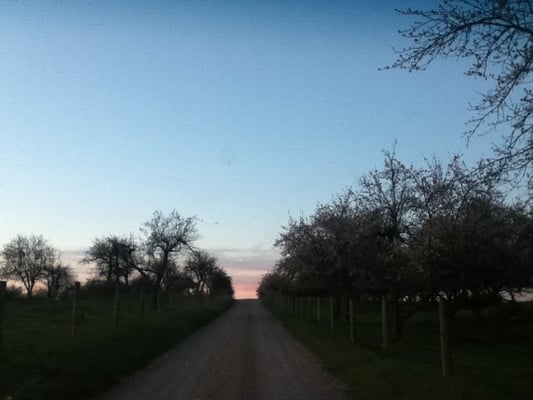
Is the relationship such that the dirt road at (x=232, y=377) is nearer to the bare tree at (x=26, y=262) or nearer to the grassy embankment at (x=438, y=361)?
the grassy embankment at (x=438, y=361)

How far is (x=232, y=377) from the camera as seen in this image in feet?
48.0

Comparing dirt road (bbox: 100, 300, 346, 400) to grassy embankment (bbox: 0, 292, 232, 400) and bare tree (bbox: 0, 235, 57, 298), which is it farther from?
bare tree (bbox: 0, 235, 57, 298)

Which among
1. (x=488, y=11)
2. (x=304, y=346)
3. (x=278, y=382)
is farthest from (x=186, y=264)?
(x=488, y=11)

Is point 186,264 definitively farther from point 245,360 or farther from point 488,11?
point 488,11

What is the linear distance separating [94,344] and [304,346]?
9.29 m

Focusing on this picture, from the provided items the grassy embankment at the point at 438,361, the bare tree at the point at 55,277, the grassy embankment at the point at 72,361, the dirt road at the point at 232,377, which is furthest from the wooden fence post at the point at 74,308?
the bare tree at the point at 55,277

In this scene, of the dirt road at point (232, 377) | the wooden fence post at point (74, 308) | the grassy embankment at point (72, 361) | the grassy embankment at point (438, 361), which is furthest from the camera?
the wooden fence post at point (74, 308)

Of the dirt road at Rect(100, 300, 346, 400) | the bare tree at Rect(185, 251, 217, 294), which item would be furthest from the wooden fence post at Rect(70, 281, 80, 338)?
the bare tree at Rect(185, 251, 217, 294)

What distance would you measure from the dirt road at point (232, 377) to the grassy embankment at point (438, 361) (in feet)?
2.57

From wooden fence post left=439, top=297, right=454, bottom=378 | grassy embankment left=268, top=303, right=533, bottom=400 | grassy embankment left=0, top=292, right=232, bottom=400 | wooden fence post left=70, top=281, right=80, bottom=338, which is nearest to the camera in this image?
grassy embankment left=0, top=292, right=232, bottom=400

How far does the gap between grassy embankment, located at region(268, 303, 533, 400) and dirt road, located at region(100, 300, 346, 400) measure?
0.78m

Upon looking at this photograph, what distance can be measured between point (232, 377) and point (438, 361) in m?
8.83

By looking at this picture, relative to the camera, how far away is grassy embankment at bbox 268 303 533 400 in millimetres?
11930

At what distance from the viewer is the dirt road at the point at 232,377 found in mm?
12148
